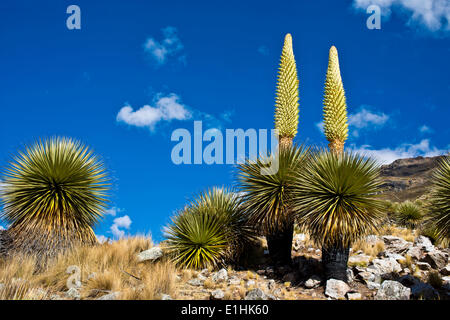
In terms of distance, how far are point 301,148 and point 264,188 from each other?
5.32 feet

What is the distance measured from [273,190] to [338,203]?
1899mm

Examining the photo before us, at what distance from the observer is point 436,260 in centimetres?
1095

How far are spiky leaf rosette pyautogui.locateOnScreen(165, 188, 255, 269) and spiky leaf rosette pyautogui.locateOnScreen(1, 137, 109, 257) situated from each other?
280 centimetres

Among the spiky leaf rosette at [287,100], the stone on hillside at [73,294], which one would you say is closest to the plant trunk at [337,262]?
the spiky leaf rosette at [287,100]

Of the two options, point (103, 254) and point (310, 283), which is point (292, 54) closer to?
point (310, 283)

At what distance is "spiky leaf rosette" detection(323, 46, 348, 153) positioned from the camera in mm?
9219

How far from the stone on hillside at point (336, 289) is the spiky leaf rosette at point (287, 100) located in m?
3.82

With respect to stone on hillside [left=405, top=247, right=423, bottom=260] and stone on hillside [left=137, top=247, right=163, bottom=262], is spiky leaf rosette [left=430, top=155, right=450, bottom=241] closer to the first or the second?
stone on hillside [left=405, top=247, right=423, bottom=260]

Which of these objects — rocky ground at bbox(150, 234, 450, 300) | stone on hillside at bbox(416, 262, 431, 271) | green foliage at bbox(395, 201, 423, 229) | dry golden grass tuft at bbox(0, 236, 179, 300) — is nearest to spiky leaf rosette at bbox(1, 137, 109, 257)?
dry golden grass tuft at bbox(0, 236, 179, 300)

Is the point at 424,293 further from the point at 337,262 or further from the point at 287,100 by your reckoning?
the point at 287,100

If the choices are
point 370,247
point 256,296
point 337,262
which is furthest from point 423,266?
point 256,296

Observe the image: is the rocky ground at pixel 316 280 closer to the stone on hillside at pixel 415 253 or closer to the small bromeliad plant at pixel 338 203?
the stone on hillside at pixel 415 253

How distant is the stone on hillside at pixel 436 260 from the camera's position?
10.9m

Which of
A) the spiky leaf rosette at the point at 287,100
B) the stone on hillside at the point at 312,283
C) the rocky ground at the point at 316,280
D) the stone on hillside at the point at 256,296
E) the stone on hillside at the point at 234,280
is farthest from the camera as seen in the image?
the spiky leaf rosette at the point at 287,100
